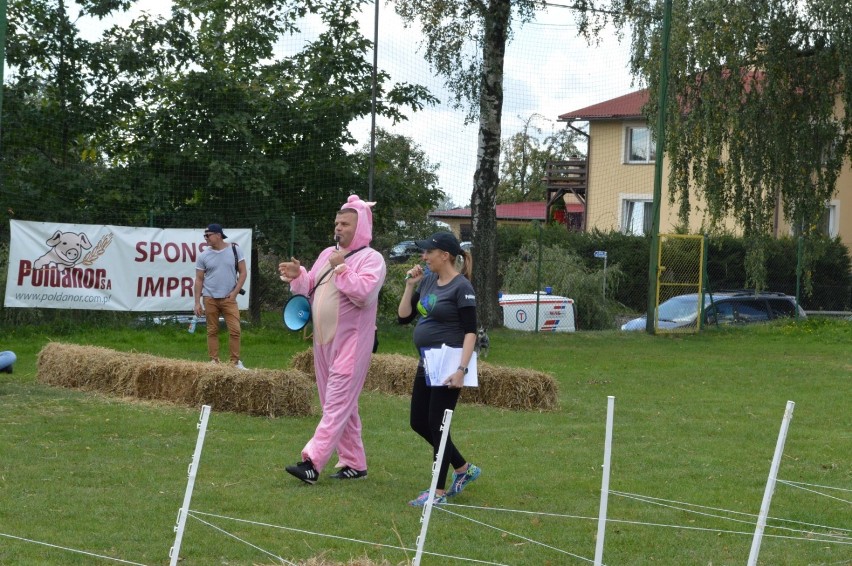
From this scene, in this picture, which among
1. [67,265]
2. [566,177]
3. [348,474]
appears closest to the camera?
[348,474]

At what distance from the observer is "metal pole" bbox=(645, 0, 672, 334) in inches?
866

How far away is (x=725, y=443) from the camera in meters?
9.70

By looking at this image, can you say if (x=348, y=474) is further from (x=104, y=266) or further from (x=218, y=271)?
(x=104, y=266)

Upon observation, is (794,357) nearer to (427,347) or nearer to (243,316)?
(243,316)

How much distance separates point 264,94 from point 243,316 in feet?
12.7

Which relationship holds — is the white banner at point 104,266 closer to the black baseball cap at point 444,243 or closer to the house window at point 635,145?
the black baseball cap at point 444,243

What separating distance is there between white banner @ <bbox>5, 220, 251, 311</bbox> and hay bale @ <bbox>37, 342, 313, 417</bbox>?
427 centimetres

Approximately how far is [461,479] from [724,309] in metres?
17.9

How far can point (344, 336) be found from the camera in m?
7.78

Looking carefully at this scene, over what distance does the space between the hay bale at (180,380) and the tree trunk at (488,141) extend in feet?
29.6

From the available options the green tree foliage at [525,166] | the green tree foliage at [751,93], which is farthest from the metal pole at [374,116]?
the green tree foliage at [525,166]

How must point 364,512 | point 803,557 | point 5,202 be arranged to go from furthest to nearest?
point 5,202 → point 364,512 → point 803,557

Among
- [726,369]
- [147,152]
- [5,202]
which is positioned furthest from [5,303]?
[726,369]

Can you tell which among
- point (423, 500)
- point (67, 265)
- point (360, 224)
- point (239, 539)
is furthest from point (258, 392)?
point (67, 265)
